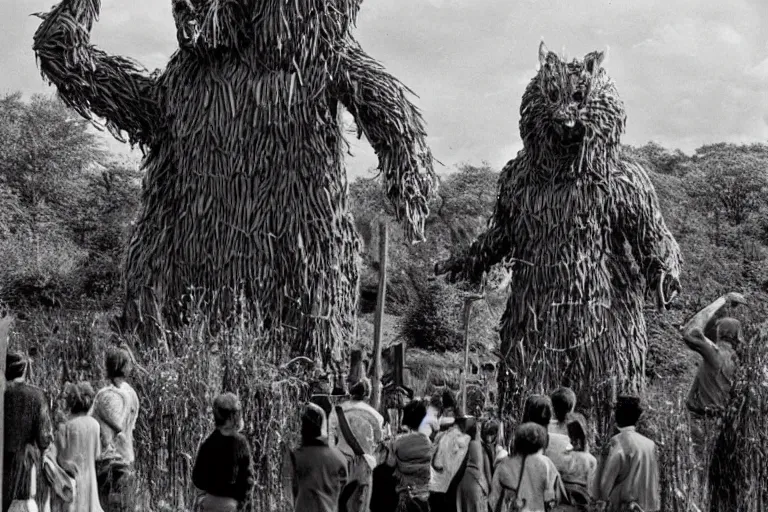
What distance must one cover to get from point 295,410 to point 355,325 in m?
1.76

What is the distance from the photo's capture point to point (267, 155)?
33.0 feet

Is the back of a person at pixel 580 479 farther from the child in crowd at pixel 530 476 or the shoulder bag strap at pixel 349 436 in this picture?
the shoulder bag strap at pixel 349 436

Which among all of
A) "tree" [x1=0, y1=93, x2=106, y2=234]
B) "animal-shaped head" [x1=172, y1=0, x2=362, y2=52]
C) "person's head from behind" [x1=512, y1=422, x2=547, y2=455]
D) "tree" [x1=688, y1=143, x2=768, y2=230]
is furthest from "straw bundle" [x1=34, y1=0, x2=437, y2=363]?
"tree" [x1=688, y1=143, x2=768, y2=230]

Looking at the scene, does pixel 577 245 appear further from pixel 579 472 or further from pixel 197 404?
pixel 579 472

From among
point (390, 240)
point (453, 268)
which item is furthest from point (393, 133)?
point (390, 240)

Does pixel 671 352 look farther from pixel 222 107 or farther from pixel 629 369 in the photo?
pixel 222 107

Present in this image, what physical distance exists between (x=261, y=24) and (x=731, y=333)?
4.77m

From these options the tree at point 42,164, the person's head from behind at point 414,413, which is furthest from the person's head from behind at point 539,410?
the tree at point 42,164

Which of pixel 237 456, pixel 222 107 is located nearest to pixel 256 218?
pixel 222 107

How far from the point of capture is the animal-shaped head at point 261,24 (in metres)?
10.0

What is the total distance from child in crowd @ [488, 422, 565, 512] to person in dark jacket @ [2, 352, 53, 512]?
2351mm

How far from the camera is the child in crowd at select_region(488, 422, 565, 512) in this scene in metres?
5.87

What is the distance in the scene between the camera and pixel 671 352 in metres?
17.7

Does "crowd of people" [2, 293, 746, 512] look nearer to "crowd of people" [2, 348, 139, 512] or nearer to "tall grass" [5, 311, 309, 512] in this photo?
"crowd of people" [2, 348, 139, 512]
